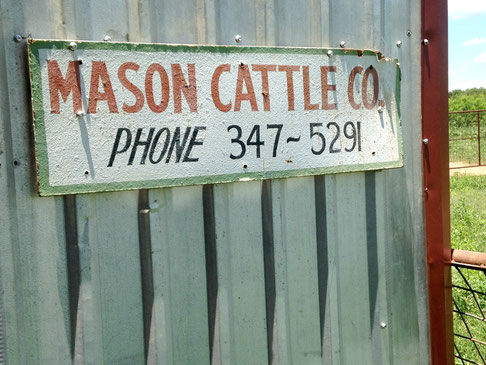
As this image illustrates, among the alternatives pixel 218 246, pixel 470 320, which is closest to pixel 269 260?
pixel 218 246

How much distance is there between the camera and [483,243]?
23.9ft

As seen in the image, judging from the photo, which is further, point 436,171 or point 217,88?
point 436,171

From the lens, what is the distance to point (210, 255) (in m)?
2.18

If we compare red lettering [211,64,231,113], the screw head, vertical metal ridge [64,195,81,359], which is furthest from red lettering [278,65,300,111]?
vertical metal ridge [64,195,81,359]

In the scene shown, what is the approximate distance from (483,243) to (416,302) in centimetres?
495

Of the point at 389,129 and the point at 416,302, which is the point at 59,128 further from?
the point at 416,302

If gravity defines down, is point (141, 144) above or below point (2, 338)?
above

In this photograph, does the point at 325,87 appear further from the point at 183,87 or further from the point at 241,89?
the point at 183,87

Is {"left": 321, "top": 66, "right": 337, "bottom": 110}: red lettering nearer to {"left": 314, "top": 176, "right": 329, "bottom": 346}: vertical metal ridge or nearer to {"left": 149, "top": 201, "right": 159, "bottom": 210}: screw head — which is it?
{"left": 314, "top": 176, "right": 329, "bottom": 346}: vertical metal ridge

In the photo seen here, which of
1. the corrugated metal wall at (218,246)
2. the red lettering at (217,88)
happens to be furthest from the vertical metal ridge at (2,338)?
the red lettering at (217,88)

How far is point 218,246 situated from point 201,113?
1.46 ft

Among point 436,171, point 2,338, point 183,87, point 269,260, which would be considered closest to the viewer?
point 2,338

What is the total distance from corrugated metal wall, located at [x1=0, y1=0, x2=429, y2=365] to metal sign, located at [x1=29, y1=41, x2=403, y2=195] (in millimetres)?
49

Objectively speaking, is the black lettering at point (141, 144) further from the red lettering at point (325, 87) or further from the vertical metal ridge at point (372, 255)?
the vertical metal ridge at point (372, 255)
